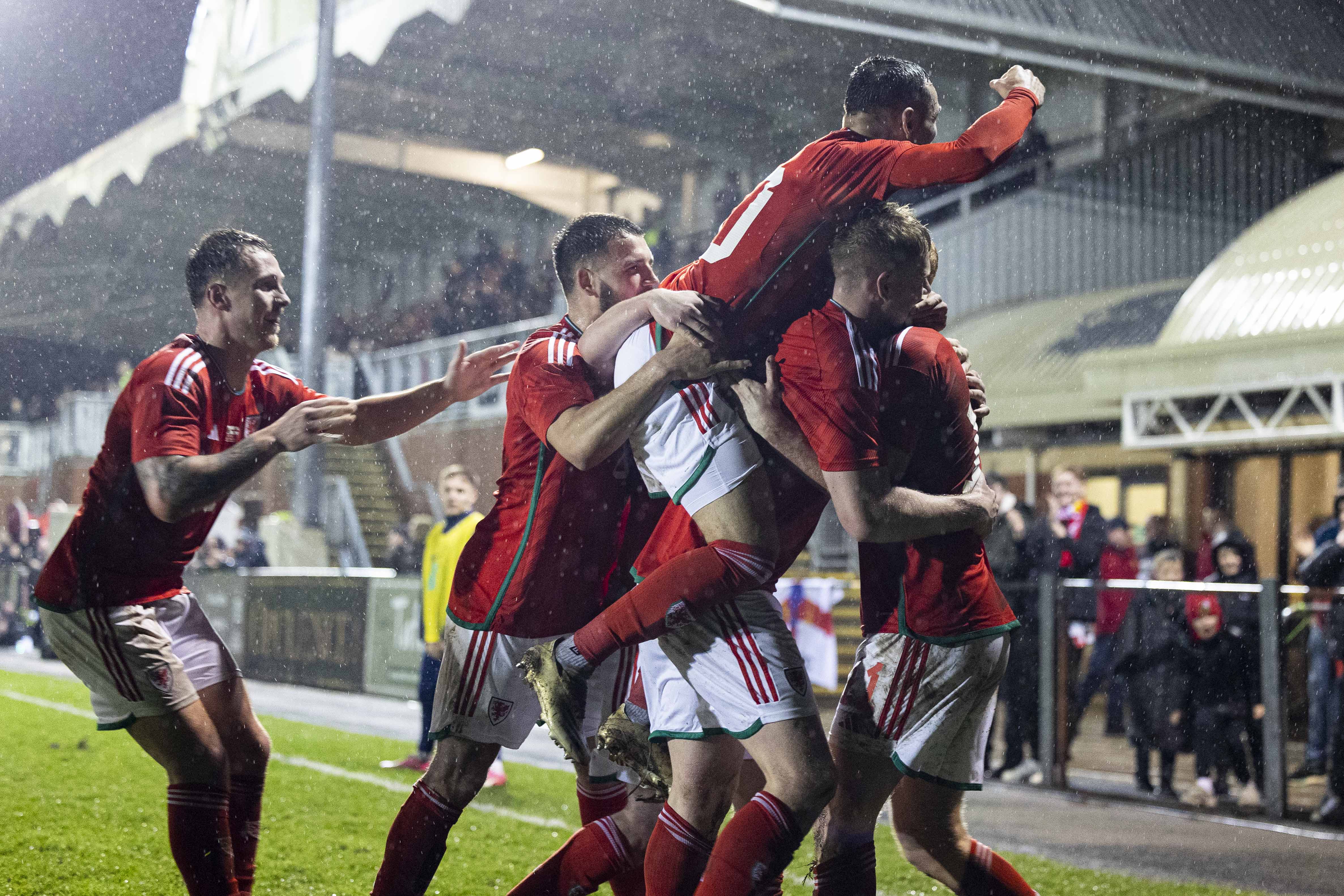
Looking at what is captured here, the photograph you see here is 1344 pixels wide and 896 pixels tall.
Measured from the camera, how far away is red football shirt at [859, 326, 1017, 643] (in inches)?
93.7

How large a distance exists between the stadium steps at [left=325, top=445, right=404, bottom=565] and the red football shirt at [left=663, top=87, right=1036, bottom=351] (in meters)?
3.21

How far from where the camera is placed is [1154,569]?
241 inches

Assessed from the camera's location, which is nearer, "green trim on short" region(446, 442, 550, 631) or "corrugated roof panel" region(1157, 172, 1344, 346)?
"green trim on short" region(446, 442, 550, 631)

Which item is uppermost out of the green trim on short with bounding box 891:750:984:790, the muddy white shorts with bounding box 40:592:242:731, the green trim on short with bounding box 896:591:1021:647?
the green trim on short with bounding box 896:591:1021:647

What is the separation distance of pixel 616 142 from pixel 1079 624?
3.00 meters

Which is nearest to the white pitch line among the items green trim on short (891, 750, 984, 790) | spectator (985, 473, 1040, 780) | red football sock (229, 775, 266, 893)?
red football sock (229, 775, 266, 893)

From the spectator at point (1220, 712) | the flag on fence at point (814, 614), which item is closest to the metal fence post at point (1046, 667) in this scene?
the spectator at point (1220, 712)

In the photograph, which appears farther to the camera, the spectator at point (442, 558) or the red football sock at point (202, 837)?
the spectator at point (442, 558)

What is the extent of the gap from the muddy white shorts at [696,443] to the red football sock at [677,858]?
1.94ft

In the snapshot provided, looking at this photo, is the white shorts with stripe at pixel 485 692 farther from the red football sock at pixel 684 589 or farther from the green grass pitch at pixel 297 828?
the green grass pitch at pixel 297 828

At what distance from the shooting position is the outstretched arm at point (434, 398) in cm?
290

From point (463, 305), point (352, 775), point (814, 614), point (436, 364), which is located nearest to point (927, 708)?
point (436, 364)

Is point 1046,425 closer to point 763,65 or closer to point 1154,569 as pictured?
point 1154,569

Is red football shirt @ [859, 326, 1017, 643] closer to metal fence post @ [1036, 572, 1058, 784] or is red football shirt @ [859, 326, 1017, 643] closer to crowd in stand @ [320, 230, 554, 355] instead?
crowd in stand @ [320, 230, 554, 355]
